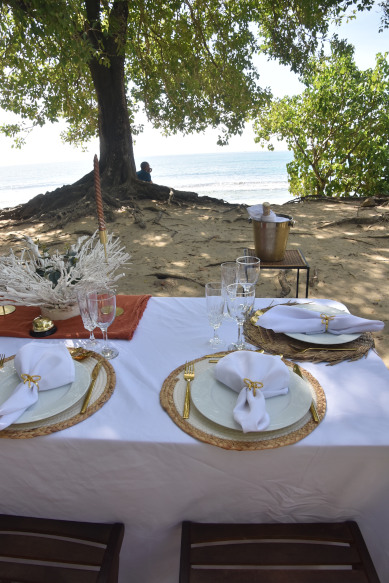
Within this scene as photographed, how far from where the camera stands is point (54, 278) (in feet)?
5.17

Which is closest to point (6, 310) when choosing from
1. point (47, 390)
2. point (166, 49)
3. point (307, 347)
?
point (47, 390)

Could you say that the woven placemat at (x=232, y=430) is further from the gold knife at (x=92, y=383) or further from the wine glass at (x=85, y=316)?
the wine glass at (x=85, y=316)

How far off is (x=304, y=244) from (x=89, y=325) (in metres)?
4.94

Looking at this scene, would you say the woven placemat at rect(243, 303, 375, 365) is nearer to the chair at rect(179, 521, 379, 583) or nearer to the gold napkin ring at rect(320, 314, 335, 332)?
the gold napkin ring at rect(320, 314, 335, 332)

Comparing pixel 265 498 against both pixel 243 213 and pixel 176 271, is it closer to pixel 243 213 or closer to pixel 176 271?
pixel 176 271

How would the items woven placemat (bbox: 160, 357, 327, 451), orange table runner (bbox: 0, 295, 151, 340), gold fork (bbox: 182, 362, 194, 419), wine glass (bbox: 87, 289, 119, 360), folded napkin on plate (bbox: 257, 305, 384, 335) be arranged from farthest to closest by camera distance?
1. orange table runner (bbox: 0, 295, 151, 340)
2. folded napkin on plate (bbox: 257, 305, 384, 335)
3. wine glass (bbox: 87, 289, 119, 360)
4. gold fork (bbox: 182, 362, 194, 419)
5. woven placemat (bbox: 160, 357, 327, 451)

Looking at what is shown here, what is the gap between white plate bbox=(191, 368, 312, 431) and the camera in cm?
97

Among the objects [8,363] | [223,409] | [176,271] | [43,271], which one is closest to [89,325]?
[8,363]

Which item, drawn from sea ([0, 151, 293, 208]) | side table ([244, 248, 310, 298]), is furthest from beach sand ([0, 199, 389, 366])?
sea ([0, 151, 293, 208])

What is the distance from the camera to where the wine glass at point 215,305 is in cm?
130

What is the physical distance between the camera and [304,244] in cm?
577

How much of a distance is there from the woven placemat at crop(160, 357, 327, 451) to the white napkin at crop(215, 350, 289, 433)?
0.13ft

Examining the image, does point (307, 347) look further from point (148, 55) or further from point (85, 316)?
point (148, 55)

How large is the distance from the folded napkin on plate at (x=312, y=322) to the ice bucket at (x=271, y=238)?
1.15 m
